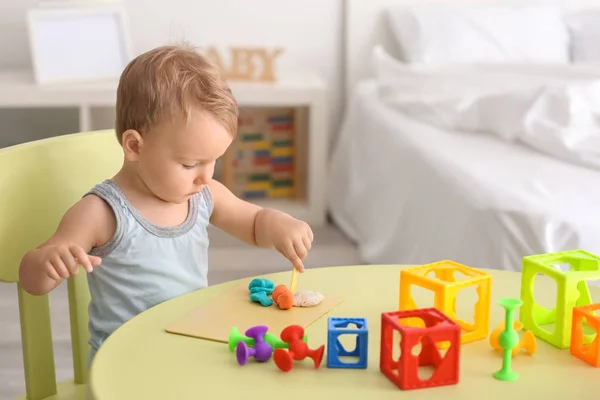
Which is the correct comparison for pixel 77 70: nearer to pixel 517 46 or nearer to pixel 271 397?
pixel 517 46

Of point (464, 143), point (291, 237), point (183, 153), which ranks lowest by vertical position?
point (464, 143)

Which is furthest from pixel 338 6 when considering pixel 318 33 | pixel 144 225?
pixel 144 225

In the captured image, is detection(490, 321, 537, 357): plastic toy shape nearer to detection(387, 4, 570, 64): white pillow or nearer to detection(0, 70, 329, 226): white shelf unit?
detection(0, 70, 329, 226): white shelf unit

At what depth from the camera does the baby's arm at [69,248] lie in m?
0.89

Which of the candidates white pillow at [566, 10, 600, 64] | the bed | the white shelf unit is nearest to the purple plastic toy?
the bed

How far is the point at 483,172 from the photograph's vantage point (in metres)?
2.12

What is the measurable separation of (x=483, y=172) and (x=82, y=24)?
1.68 metres

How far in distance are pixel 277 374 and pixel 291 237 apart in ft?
1.01

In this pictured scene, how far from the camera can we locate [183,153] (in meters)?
1.03

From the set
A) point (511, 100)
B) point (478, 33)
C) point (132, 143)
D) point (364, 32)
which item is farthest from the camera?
point (364, 32)

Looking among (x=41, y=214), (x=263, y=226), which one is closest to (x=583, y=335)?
(x=263, y=226)

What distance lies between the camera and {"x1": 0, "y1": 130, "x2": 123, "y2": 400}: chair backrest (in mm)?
1111

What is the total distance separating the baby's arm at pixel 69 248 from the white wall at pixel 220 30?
232cm

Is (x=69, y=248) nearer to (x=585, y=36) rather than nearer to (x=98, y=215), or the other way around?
(x=98, y=215)
